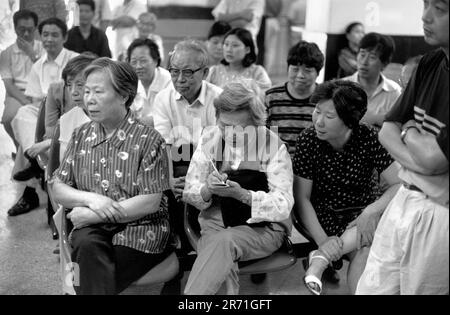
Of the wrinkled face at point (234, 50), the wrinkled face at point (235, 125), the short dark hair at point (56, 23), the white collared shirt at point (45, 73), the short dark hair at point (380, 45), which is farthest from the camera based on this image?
the white collared shirt at point (45, 73)

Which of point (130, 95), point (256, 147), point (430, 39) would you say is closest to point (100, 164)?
point (130, 95)

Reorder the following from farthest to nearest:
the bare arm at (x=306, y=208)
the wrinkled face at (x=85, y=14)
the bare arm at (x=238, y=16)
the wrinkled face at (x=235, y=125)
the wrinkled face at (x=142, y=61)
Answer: the bare arm at (x=238, y=16) < the wrinkled face at (x=85, y=14) < the wrinkled face at (x=142, y=61) < the bare arm at (x=306, y=208) < the wrinkled face at (x=235, y=125)

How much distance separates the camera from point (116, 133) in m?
2.20

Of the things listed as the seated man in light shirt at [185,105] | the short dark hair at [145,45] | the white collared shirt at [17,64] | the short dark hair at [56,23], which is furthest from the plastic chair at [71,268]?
the white collared shirt at [17,64]

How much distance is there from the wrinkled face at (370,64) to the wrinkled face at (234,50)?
960 millimetres

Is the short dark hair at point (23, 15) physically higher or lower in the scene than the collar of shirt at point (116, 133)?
higher

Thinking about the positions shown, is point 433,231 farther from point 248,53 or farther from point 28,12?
point 28,12

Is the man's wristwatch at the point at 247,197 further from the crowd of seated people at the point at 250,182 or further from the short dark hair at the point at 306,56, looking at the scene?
the short dark hair at the point at 306,56

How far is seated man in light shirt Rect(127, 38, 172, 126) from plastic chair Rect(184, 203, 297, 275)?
1394 millimetres

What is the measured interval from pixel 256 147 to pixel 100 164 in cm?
69

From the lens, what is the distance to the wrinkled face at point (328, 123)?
2342 mm

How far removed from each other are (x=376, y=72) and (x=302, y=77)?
57 centimetres

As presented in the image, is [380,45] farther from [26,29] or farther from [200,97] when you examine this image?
[26,29]

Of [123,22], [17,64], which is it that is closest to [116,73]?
[17,64]
